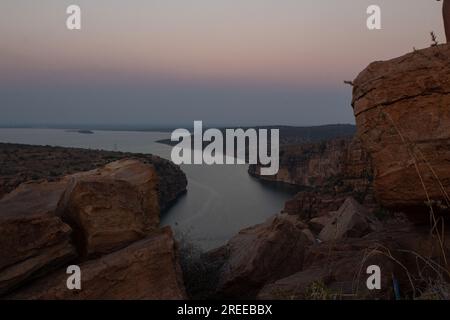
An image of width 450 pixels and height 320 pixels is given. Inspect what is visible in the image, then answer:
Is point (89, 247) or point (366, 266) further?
point (366, 266)

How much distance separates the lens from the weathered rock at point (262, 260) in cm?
766

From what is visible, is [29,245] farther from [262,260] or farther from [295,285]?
[262,260]

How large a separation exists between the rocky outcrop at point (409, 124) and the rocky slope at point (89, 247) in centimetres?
319

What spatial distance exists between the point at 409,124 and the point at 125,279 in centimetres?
429

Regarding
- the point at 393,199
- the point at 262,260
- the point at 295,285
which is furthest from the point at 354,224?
the point at 295,285

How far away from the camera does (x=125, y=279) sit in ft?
18.1

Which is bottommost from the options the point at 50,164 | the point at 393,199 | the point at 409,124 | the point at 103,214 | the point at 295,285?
the point at 295,285

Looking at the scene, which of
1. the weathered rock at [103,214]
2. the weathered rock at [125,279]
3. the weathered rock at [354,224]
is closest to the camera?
the weathered rock at [125,279]

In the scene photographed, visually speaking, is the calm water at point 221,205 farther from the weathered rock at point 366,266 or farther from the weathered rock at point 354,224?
the weathered rock at point 366,266

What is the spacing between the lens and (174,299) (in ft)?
17.8

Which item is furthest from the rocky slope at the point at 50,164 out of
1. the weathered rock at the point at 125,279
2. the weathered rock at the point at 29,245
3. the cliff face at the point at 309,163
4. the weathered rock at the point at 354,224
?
the weathered rock at the point at 125,279

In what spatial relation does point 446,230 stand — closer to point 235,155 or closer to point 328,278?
point 328,278

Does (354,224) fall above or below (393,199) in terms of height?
below
